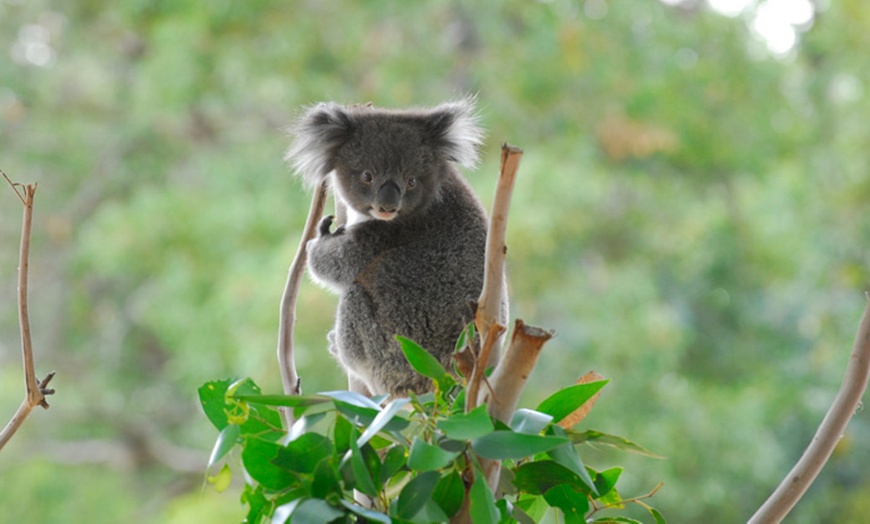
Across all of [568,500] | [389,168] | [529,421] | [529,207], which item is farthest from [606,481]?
[529,207]

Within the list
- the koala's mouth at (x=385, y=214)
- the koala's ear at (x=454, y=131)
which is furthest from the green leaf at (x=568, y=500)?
the koala's ear at (x=454, y=131)

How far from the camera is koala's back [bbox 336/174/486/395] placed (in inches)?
79.6

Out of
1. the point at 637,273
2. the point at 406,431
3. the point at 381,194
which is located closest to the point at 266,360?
the point at 637,273

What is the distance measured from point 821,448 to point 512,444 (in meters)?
0.45

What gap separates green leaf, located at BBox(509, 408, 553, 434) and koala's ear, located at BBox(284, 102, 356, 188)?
1.07m

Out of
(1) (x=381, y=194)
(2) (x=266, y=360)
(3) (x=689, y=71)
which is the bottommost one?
(1) (x=381, y=194)

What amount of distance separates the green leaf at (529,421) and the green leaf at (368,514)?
176 millimetres

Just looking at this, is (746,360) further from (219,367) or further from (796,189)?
(219,367)

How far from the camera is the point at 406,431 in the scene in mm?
1195

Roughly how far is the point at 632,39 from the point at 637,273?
1.23 m

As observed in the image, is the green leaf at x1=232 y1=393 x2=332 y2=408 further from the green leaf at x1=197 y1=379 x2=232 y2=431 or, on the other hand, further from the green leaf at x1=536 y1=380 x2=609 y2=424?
the green leaf at x1=536 y1=380 x2=609 y2=424

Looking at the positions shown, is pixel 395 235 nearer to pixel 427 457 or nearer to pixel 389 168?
pixel 389 168

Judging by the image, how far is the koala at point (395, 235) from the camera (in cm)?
203

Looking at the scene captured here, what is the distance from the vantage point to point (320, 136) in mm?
2137
